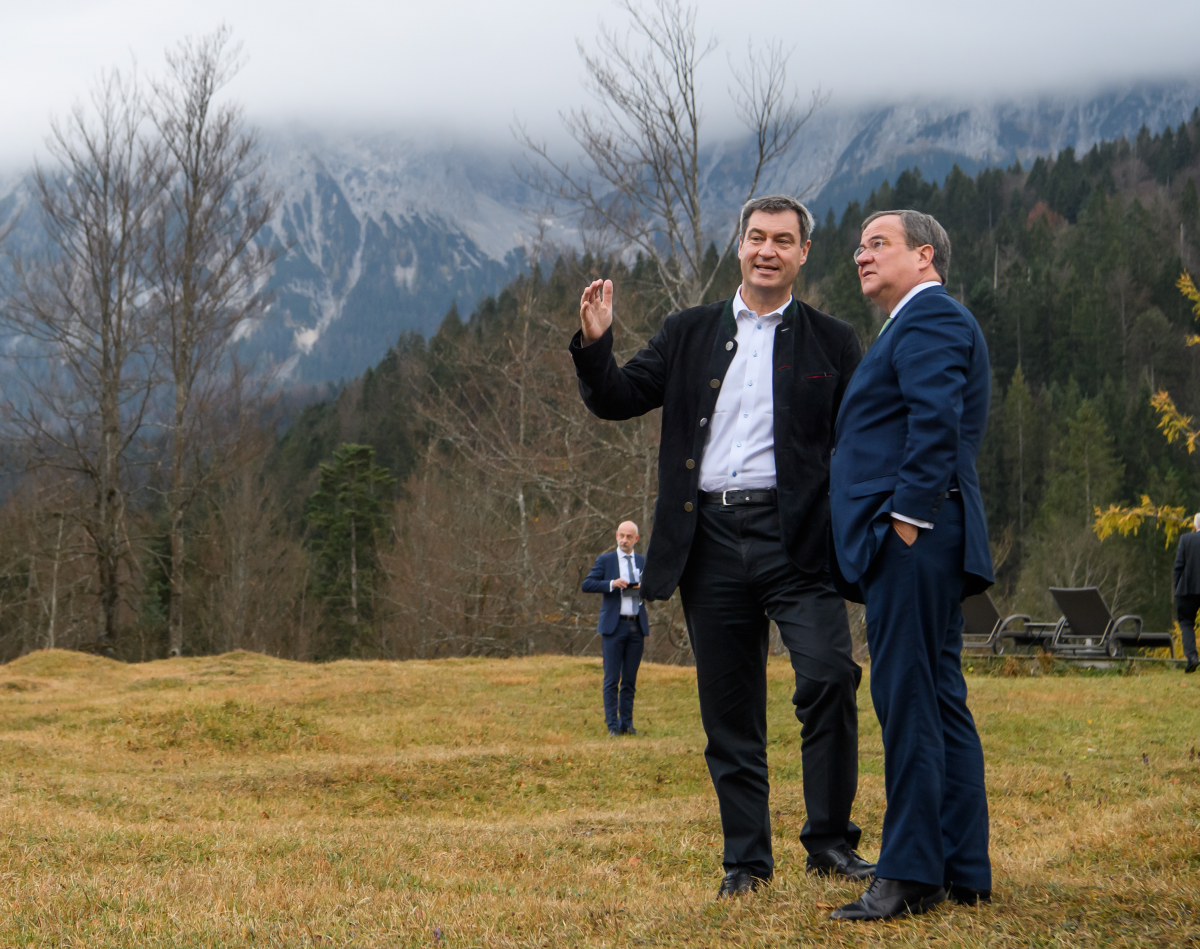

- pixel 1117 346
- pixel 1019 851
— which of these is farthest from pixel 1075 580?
pixel 1019 851

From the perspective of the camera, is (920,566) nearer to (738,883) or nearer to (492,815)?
(738,883)

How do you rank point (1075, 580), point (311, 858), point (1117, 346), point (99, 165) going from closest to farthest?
point (311, 858) < point (99, 165) < point (1075, 580) < point (1117, 346)

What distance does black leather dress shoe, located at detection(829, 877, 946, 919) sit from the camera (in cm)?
317

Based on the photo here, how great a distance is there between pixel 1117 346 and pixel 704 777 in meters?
64.6

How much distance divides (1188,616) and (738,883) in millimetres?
13454

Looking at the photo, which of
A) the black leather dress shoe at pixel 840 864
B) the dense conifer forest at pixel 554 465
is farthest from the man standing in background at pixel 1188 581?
the black leather dress shoe at pixel 840 864

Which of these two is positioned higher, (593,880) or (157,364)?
(157,364)

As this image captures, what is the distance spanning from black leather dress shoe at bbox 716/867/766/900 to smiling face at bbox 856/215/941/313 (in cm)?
195

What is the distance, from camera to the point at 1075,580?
162 ft

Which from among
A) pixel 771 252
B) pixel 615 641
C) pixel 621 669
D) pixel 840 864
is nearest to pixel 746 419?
pixel 771 252

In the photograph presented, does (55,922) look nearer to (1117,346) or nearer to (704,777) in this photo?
(704,777)

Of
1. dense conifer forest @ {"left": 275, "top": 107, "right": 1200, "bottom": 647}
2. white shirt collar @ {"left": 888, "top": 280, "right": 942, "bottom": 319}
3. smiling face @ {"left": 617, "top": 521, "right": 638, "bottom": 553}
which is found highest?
dense conifer forest @ {"left": 275, "top": 107, "right": 1200, "bottom": 647}

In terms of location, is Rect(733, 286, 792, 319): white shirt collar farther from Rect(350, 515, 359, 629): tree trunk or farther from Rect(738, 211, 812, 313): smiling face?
Rect(350, 515, 359, 629): tree trunk

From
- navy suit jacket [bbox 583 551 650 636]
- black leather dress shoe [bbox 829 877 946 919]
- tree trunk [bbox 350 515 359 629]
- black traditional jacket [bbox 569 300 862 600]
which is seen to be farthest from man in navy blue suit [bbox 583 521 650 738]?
tree trunk [bbox 350 515 359 629]
